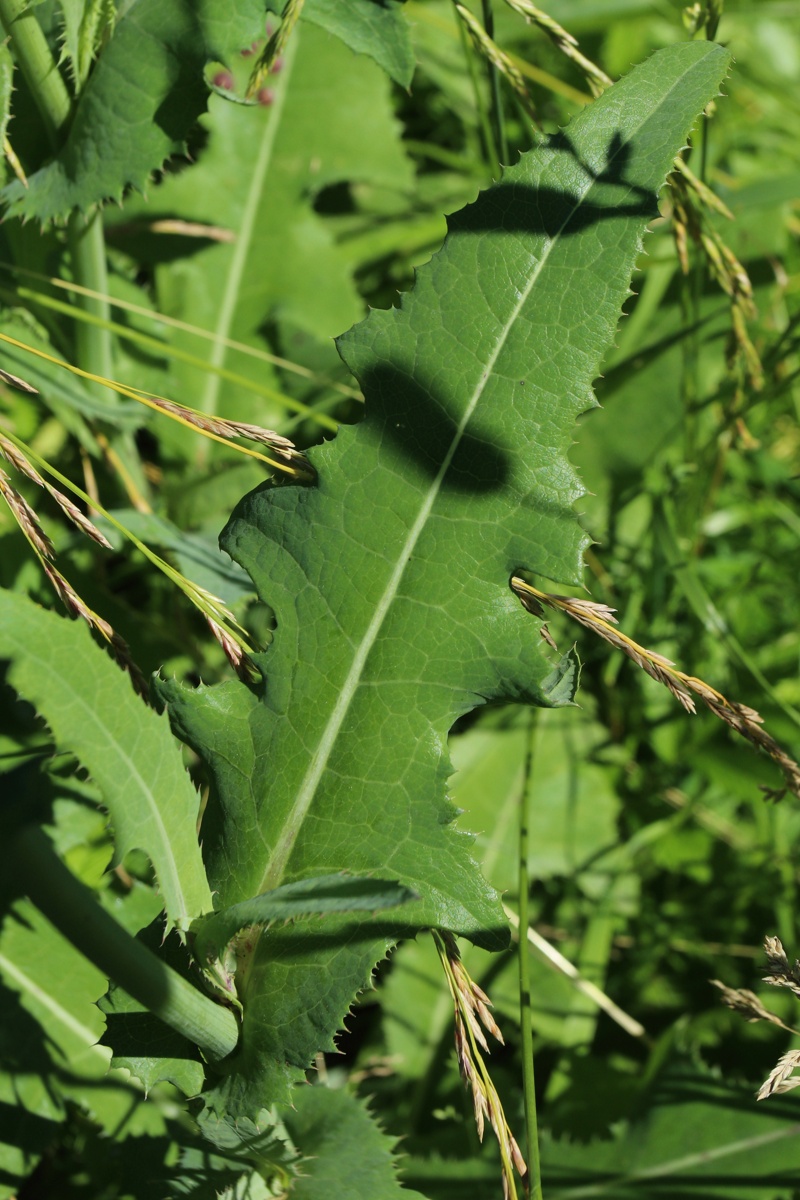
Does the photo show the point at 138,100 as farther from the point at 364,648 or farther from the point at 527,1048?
the point at 527,1048

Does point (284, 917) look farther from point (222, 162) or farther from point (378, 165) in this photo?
point (378, 165)

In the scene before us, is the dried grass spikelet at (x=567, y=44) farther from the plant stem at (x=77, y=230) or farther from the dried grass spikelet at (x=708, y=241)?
the plant stem at (x=77, y=230)

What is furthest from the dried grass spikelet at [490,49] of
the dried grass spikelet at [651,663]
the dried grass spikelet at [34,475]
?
the dried grass spikelet at [34,475]

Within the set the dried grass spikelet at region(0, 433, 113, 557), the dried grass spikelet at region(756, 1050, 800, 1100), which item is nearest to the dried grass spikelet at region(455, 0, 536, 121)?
the dried grass spikelet at region(0, 433, 113, 557)

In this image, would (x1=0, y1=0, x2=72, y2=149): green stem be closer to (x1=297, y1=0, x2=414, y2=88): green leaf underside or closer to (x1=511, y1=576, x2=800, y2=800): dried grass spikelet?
(x1=297, y1=0, x2=414, y2=88): green leaf underside

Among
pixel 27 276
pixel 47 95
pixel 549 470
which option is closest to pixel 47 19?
pixel 47 95

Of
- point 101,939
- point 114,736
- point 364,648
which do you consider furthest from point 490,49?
point 101,939

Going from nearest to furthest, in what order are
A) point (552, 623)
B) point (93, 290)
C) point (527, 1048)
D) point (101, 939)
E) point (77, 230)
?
point (101, 939) < point (527, 1048) < point (77, 230) < point (93, 290) < point (552, 623)
